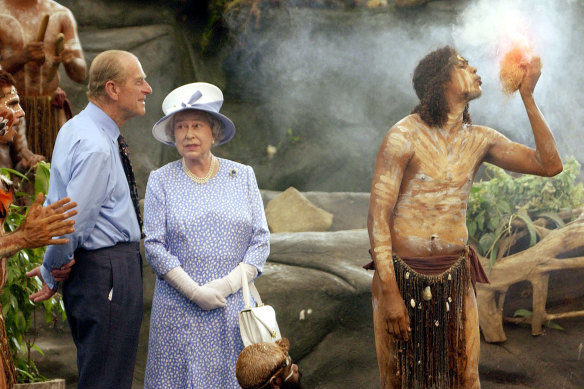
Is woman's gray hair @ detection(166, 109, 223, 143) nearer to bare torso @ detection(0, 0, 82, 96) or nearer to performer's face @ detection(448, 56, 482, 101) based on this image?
performer's face @ detection(448, 56, 482, 101)

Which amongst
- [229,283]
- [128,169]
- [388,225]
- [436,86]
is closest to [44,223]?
[128,169]

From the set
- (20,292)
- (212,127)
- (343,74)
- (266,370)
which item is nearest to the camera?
(266,370)

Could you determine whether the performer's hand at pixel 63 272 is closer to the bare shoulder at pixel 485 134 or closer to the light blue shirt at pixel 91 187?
the light blue shirt at pixel 91 187

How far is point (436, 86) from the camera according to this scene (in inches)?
152

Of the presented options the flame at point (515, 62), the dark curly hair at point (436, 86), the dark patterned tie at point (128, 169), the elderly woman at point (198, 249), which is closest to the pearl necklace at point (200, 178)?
the elderly woman at point (198, 249)

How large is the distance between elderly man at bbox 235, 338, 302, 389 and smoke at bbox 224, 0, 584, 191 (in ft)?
19.9

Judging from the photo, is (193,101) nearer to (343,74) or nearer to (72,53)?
(72,53)

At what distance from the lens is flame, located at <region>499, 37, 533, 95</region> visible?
385cm

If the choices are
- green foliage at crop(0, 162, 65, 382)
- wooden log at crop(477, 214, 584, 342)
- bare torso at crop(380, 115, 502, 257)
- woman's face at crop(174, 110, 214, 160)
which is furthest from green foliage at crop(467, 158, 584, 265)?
green foliage at crop(0, 162, 65, 382)

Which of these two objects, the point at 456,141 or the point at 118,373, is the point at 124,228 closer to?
the point at 118,373

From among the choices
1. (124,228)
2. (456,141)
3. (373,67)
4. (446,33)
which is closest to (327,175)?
(373,67)

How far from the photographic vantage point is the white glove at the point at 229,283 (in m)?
3.62

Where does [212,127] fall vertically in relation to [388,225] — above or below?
above

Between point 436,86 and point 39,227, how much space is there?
212 centimetres
